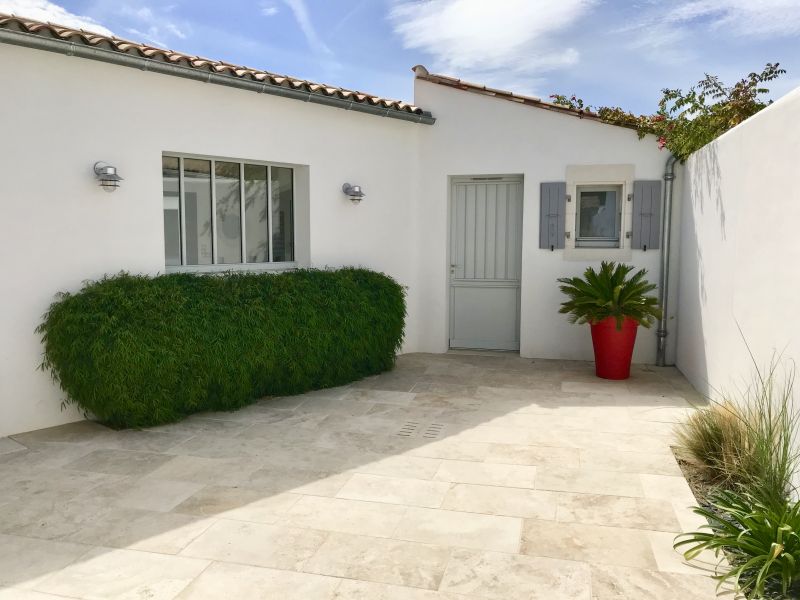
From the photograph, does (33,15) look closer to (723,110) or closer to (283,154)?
(283,154)

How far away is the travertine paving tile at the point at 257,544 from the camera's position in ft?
12.2

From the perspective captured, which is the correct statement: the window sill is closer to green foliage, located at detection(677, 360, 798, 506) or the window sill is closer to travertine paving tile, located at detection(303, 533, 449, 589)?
travertine paving tile, located at detection(303, 533, 449, 589)

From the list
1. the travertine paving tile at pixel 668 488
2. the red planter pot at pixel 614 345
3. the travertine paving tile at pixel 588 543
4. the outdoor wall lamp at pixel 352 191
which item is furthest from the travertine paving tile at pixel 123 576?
the red planter pot at pixel 614 345

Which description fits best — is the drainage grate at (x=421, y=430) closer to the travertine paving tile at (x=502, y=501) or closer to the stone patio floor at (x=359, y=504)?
the stone patio floor at (x=359, y=504)

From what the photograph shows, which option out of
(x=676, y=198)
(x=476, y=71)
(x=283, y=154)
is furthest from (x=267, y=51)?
(x=676, y=198)

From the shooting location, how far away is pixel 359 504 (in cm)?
451

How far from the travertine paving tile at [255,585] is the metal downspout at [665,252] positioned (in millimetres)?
6937

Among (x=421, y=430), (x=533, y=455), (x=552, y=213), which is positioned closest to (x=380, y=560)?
(x=533, y=455)

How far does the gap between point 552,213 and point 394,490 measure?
5710mm

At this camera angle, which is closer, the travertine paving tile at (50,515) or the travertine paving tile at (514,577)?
the travertine paving tile at (514,577)

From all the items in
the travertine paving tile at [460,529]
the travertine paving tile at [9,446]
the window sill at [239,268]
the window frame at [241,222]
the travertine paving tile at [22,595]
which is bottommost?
the travertine paving tile at [22,595]

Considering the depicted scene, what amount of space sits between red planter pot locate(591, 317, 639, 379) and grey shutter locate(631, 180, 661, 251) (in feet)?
4.90

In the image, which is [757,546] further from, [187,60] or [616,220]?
[187,60]

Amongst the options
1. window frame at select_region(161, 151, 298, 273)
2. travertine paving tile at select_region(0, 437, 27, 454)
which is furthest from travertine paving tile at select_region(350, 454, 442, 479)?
window frame at select_region(161, 151, 298, 273)
